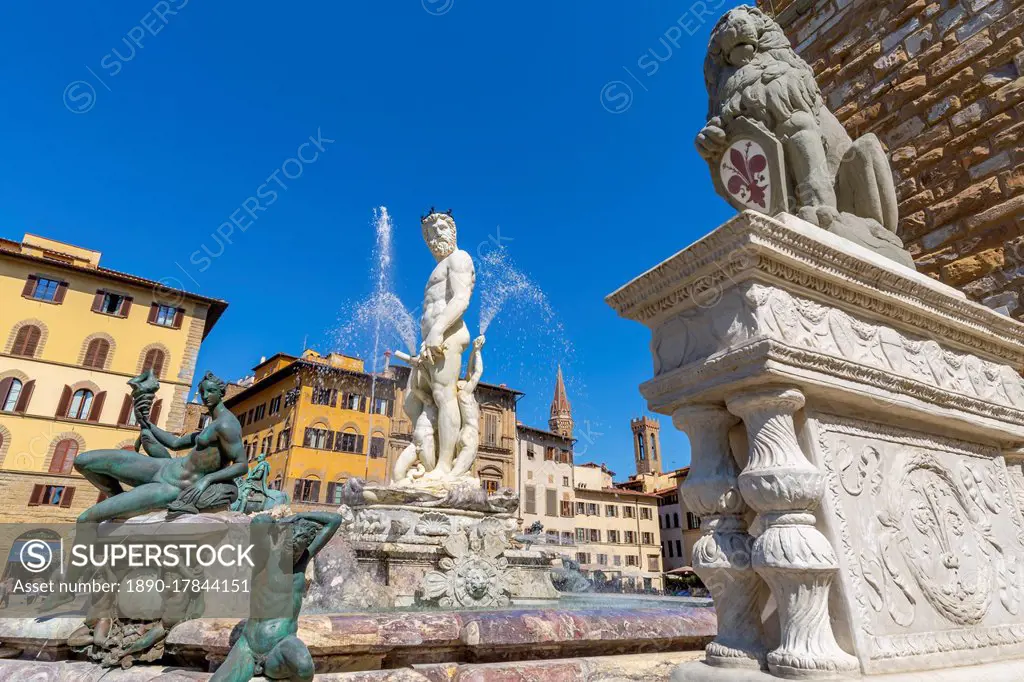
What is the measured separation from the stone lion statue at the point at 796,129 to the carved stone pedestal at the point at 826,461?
2.11 ft

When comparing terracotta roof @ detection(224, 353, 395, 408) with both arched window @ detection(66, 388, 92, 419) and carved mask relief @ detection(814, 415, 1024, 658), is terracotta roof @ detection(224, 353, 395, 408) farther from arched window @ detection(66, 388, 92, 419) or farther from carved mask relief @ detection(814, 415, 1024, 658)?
carved mask relief @ detection(814, 415, 1024, 658)

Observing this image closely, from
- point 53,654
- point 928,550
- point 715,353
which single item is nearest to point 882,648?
point 928,550

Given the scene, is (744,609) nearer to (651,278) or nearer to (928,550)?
(928,550)

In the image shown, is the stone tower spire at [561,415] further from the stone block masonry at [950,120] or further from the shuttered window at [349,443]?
the stone block masonry at [950,120]

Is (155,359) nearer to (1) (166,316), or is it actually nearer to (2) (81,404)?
(1) (166,316)

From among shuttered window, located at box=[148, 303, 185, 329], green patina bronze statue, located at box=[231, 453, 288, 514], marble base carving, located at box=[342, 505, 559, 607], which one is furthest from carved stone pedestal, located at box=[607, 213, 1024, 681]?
shuttered window, located at box=[148, 303, 185, 329]

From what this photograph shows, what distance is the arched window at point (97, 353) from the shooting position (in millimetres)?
29266

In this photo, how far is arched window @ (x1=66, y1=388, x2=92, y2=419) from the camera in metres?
28.2

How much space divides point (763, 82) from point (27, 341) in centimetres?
3574

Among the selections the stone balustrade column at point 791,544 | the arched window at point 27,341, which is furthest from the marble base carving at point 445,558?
the arched window at point 27,341

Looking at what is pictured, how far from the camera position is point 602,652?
277cm

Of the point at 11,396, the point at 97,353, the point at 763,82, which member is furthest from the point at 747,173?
→ the point at 11,396

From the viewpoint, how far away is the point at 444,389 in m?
5.63

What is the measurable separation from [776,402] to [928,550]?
99cm
